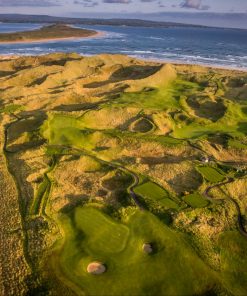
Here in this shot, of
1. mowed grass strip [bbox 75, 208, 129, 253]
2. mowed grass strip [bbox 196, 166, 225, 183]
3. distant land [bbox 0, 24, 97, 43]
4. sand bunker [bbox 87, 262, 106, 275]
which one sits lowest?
distant land [bbox 0, 24, 97, 43]

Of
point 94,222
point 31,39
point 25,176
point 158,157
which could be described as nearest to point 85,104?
point 158,157

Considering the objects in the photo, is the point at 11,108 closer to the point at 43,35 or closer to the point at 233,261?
the point at 233,261

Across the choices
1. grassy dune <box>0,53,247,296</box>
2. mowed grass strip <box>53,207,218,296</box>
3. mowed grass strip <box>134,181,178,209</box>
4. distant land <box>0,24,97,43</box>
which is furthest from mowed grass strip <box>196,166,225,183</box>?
distant land <box>0,24,97,43</box>

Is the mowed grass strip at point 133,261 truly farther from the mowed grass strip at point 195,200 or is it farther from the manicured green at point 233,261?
the mowed grass strip at point 195,200

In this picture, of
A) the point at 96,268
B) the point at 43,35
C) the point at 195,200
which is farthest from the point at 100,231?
the point at 43,35

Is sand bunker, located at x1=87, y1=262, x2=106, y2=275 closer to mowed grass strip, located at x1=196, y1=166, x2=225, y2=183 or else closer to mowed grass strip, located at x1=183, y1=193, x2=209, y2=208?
mowed grass strip, located at x1=183, y1=193, x2=209, y2=208

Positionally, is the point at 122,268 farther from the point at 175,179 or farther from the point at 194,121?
the point at 194,121

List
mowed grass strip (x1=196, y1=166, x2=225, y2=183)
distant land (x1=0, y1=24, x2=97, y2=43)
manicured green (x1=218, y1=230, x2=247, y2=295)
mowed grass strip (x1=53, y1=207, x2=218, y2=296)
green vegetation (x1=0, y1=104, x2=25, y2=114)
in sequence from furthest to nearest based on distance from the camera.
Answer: distant land (x1=0, y1=24, x2=97, y2=43) < green vegetation (x1=0, y1=104, x2=25, y2=114) < mowed grass strip (x1=196, y1=166, x2=225, y2=183) < manicured green (x1=218, y1=230, x2=247, y2=295) < mowed grass strip (x1=53, y1=207, x2=218, y2=296)

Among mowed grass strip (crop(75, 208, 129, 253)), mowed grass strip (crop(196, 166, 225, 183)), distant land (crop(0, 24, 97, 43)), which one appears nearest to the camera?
mowed grass strip (crop(75, 208, 129, 253))
